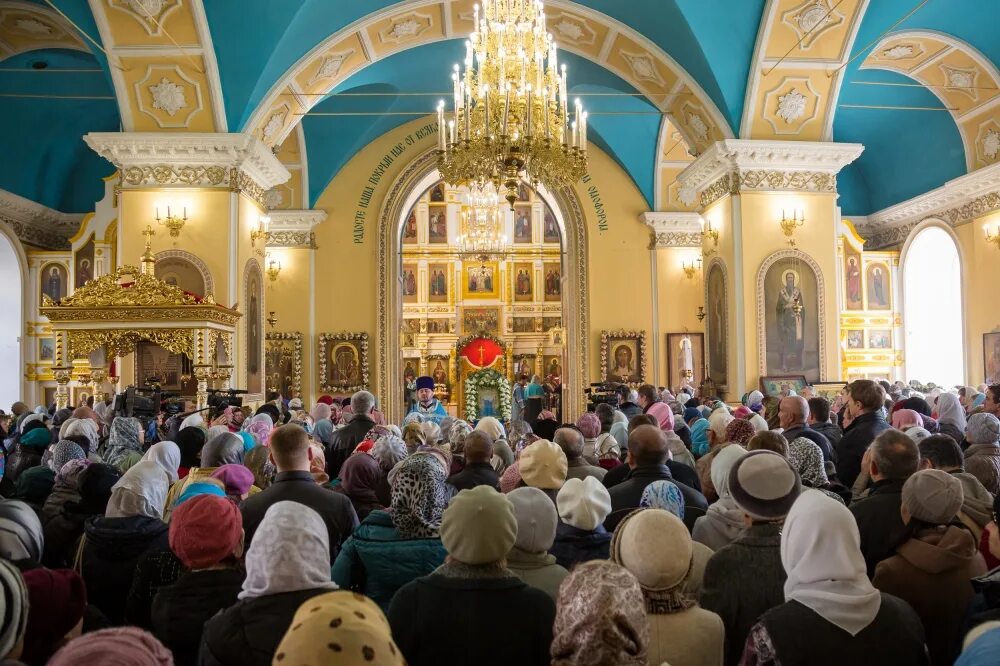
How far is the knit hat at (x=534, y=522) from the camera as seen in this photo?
3.24 m

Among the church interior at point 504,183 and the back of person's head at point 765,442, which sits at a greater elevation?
the church interior at point 504,183

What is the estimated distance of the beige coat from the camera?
8.46 ft

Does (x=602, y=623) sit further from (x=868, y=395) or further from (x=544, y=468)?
(x=868, y=395)

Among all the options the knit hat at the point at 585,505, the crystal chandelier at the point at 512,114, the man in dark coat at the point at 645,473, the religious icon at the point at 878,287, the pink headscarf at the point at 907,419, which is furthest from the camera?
the religious icon at the point at 878,287

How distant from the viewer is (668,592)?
8.59 feet

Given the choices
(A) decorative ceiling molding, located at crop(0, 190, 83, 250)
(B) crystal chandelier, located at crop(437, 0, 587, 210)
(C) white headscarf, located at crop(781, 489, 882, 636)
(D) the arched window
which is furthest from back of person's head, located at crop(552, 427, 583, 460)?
(D) the arched window

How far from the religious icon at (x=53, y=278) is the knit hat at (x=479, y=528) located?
19.0 metres

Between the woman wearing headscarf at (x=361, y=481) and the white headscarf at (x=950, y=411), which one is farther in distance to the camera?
the white headscarf at (x=950, y=411)

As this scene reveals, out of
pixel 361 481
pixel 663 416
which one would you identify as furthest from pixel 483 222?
pixel 361 481

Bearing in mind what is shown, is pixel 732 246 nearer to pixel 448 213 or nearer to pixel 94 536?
pixel 94 536

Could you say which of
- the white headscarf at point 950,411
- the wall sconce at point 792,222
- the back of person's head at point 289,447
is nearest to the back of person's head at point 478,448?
the back of person's head at point 289,447

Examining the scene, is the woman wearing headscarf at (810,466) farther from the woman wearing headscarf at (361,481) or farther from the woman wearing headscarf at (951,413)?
the woman wearing headscarf at (951,413)

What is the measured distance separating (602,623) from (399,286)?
66.8 feet

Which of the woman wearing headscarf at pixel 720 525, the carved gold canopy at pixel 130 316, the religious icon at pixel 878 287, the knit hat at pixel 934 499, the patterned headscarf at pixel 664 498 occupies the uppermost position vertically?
the religious icon at pixel 878 287
